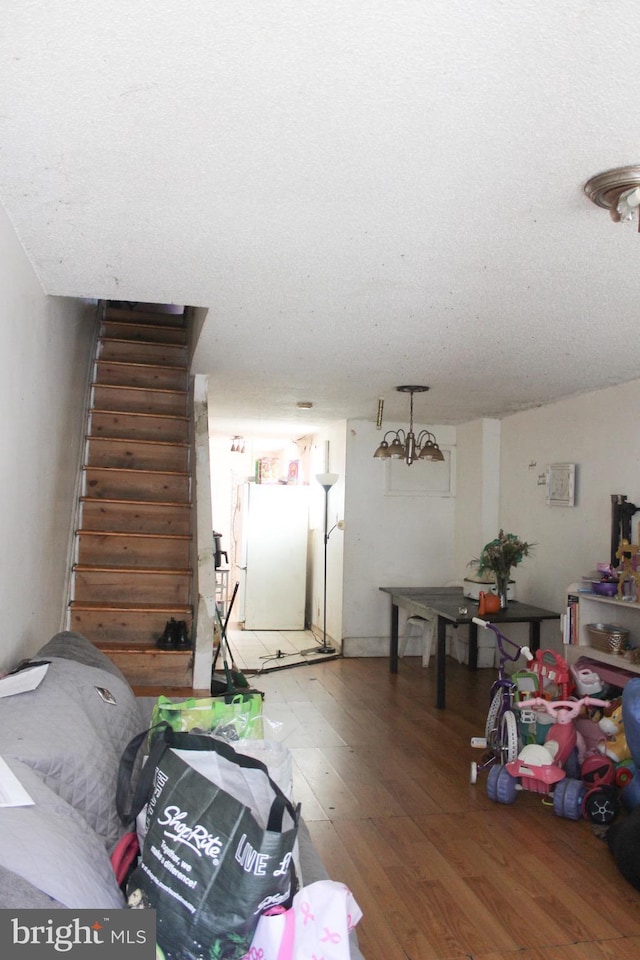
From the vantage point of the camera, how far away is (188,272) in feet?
8.62

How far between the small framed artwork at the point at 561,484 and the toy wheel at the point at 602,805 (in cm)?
219

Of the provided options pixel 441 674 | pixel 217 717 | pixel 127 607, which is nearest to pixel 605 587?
pixel 441 674

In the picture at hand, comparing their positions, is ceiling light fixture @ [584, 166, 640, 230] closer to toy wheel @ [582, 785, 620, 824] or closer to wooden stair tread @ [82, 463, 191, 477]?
toy wheel @ [582, 785, 620, 824]

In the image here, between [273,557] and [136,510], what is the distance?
3.60m

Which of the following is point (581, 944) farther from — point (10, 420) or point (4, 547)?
point (10, 420)

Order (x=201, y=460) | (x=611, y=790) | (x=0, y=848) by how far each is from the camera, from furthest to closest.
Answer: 1. (x=201, y=460)
2. (x=611, y=790)
3. (x=0, y=848)

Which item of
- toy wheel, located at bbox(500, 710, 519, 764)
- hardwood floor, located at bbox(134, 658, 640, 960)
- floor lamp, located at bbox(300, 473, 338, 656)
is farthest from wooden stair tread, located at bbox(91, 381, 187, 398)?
toy wheel, located at bbox(500, 710, 519, 764)

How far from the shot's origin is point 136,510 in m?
4.65

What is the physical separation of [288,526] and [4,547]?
5827 mm

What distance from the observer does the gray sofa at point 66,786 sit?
115 centimetres

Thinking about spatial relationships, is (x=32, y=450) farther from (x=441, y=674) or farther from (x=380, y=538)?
(x=380, y=538)

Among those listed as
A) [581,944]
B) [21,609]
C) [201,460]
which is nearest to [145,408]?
[201,460]

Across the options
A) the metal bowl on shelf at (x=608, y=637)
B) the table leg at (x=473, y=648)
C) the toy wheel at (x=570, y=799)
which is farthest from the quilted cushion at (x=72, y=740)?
the table leg at (x=473, y=648)

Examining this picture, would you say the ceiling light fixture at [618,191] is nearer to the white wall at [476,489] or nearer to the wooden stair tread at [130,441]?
the wooden stair tread at [130,441]
